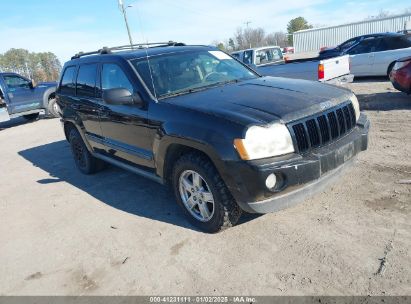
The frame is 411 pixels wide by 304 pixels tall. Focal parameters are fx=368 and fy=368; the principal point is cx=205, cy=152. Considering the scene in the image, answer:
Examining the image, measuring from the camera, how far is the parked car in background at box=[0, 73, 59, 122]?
12.9 m

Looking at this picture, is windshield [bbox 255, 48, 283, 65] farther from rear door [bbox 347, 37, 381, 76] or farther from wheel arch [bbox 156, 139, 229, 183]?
wheel arch [bbox 156, 139, 229, 183]

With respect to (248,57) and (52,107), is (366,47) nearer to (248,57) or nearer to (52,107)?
(248,57)

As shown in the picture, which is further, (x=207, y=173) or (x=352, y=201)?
(x=352, y=201)

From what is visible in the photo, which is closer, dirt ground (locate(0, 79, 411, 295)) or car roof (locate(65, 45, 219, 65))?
dirt ground (locate(0, 79, 411, 295))

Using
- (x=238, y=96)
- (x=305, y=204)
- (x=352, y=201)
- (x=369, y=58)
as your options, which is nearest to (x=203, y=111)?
(x=238, y=96)

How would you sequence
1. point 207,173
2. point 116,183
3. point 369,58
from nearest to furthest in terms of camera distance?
1. point 207,173
2. point 116,183
3. point 369,58

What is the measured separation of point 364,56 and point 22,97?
1198 cm

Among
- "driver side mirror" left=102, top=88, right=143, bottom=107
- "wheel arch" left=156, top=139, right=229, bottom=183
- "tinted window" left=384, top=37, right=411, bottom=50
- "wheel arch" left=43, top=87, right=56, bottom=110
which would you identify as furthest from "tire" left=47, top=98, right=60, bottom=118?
"tinted window" left=384, top=37, right=411, bottom=50

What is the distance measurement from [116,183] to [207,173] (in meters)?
2.56

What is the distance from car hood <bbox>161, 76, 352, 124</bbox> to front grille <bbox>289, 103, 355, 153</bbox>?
0.22 ft

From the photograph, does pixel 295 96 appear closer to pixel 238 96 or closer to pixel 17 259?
pixel 238 96

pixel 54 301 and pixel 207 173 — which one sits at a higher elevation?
pixel 207 173

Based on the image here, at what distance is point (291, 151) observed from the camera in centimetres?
311

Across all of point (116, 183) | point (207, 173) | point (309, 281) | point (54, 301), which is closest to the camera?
point (309, 281)
